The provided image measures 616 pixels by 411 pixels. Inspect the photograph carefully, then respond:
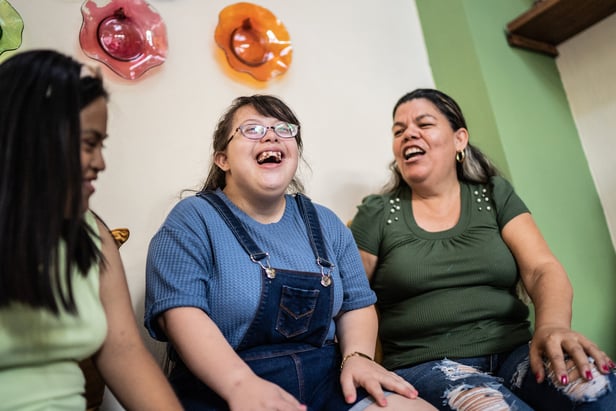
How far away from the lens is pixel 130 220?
1.14 meters

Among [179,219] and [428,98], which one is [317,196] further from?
[179,219]

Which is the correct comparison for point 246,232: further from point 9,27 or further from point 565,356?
point 9,27

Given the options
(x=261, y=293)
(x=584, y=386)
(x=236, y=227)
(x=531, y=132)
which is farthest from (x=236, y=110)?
(x=531, y=132)

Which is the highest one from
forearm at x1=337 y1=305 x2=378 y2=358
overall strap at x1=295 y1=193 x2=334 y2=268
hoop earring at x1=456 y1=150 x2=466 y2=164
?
hoop earring at x1=456 y1=150 x2=466 y2=164

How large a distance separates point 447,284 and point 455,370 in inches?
8.4

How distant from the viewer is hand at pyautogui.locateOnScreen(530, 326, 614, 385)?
32.4 inches

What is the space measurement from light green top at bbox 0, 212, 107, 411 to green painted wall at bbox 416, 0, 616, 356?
4.56 feet

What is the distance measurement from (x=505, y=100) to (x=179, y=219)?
132cm

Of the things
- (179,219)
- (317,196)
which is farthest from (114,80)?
(317,196)

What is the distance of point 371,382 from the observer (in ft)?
2.55

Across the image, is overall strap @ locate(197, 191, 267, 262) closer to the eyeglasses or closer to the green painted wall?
the eyeglasses

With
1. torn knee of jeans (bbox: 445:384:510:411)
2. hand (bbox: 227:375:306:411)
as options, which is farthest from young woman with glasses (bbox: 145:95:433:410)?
torn knee of jeans (bbox: 445:384:510:411)

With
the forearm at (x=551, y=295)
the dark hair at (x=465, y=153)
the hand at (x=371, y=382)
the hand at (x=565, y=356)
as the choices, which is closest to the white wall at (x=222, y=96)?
the dark hair at (x=465, y=153)

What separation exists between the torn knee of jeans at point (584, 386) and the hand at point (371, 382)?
0.28 m
